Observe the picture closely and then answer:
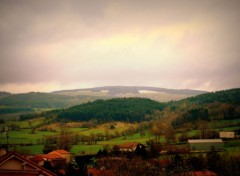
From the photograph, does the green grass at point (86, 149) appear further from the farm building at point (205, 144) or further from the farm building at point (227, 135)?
the farm building at point (227, 135)

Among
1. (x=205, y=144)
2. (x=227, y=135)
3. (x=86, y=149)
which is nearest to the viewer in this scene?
(x=205, y=144)

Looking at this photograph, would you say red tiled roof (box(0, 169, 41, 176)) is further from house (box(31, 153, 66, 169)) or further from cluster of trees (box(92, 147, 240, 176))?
house (box(31, 153, 66, 169))

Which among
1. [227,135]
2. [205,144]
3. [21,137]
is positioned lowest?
[21,137]

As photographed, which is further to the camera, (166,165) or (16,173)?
(166,165)

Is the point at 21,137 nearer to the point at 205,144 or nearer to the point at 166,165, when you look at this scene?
the point at 205,144

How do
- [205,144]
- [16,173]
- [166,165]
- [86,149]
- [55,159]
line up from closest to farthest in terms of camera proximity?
[16,173], [166,165], [55,159], [205,144], [86,149]

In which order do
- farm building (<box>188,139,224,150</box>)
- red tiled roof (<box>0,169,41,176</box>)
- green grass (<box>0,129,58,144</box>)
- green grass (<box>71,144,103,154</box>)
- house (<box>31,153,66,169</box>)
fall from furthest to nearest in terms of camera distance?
green grass (<box>0,129,58,144</box>) < green grass (<box>71,144,103,154</box>) < farm building (<box>188,139,224,150</box>) < house (<box>31,153,66,169</box>) < red tiled roof (<box>0,169,41,176</box>)

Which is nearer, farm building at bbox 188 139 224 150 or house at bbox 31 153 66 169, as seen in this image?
house at bbox 31 153 66 169

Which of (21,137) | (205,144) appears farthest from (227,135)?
(21,137)

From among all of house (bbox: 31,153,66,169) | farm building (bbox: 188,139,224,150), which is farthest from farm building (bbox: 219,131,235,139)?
house (bbox: 31,153,66,169)

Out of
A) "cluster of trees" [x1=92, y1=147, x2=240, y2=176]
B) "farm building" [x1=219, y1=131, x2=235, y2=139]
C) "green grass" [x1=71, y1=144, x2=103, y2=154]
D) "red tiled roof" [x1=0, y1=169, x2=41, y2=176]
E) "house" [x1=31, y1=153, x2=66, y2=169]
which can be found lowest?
"green grass" [x1=71, y1=144, x2=103, y2=154]

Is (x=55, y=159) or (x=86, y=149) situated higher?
(x=55, y=159)

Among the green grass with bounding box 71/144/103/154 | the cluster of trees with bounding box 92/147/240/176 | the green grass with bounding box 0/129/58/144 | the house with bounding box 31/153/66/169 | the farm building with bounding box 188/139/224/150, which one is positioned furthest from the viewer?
the green grass with bounding box 0/129/58/144

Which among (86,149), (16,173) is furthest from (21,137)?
(16,173)
